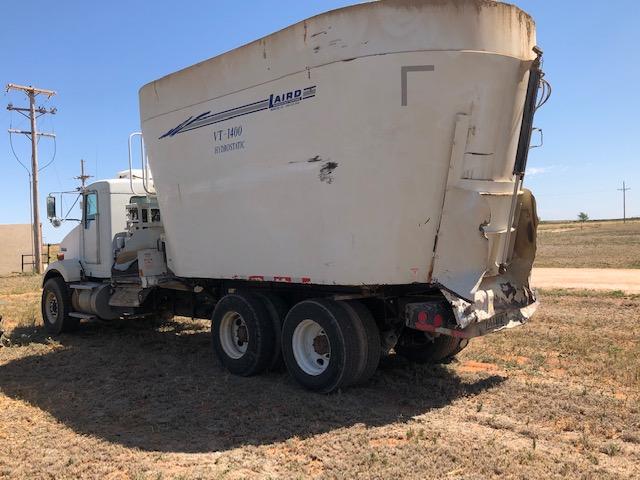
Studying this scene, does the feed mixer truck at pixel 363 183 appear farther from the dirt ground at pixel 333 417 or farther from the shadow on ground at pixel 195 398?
the dirt ground at pixel 333 417

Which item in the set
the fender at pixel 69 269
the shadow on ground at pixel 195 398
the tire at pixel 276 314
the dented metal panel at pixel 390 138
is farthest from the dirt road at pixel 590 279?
the fender at pixel 69 269

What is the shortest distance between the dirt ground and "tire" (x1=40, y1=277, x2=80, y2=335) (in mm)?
1494

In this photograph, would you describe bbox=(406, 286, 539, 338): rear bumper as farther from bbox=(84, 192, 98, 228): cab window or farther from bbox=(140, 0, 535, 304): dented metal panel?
bbox=(84, 192, 98, 228): cab window

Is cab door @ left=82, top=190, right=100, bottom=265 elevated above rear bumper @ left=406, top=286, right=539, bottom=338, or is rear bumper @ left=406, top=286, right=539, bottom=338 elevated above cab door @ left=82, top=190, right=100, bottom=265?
cab door @ left=82, top=190, right=100, bottom=265

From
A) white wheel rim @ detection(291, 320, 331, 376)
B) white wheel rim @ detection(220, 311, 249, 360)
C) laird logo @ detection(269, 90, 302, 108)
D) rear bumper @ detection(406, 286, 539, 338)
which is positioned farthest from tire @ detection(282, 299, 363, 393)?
laird logo @ detection(269, 90, 302, 108)

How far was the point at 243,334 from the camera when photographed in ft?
23.9

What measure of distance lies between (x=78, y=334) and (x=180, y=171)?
4.69 meters

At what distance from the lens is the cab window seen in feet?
32.9

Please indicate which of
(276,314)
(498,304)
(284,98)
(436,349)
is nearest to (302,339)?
(276,314)

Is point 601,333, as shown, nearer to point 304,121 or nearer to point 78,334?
point 304,121

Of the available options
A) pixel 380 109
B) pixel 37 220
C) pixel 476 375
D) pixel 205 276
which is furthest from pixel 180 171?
pixel 37 220

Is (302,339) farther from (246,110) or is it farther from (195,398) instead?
(246,110)

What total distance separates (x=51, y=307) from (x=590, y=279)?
14393 millimetres

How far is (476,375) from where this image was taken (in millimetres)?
6863
